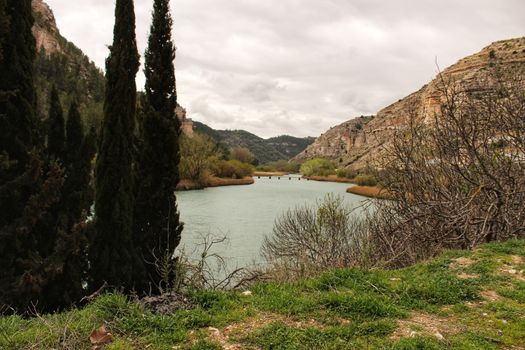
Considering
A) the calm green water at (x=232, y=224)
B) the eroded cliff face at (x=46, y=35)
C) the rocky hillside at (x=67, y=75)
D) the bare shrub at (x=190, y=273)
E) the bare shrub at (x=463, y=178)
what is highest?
the eroded cliff face at (x=46, y=35)

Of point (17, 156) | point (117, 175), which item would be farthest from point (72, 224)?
point (17, 156)

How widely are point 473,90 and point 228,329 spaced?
410 inches

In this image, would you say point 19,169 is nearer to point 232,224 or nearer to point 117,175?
point 117,175

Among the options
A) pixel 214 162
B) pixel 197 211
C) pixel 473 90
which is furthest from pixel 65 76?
pixel 473 90

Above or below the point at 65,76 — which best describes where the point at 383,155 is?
below

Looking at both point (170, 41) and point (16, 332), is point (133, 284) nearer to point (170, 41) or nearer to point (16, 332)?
point (16, 332)

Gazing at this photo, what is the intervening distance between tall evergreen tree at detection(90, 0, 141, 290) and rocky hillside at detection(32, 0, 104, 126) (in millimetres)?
56379

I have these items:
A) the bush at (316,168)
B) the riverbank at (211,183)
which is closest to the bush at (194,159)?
the riverbank at (211,183)

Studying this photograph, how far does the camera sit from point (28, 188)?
9.52m

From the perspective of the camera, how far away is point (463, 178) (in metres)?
10.7

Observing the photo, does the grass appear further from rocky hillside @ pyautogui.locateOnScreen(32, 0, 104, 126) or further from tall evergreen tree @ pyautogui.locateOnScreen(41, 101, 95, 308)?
rocky hillside @ pyautogui.locateOnScreen(32, 0, 104, 126)

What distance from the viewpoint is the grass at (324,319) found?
4016 mm

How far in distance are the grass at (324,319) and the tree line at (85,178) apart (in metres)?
3.97

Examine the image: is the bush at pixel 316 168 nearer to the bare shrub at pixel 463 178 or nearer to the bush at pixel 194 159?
the bush at pixel 194 159
